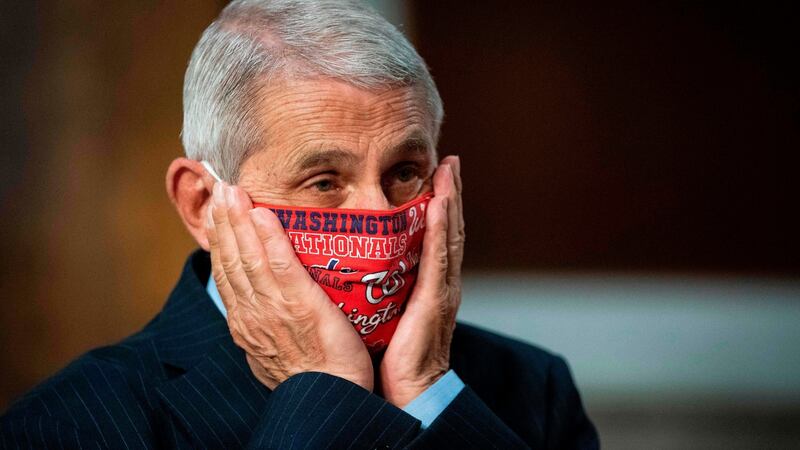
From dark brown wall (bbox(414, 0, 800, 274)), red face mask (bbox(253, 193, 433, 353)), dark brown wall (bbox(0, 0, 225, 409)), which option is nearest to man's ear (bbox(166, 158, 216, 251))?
red face mask (bbox(253, 193, 433, 353))

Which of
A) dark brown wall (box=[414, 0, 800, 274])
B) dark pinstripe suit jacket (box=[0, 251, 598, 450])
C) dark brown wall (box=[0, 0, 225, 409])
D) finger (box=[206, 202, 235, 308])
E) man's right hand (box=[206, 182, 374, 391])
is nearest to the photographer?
dark pinstripe suit jacket (box=[0, 251, 598, 450])

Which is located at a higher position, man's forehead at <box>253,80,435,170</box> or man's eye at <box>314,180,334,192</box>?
man's forehead at <box>253,80,435,170</box>

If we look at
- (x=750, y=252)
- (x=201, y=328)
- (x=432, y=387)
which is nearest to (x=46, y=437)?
(x=201, y=328)

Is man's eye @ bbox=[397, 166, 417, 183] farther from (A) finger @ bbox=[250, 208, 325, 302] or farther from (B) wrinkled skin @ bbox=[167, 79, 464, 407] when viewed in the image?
(A) finger @ bbox=[250, 208, 325, 302]

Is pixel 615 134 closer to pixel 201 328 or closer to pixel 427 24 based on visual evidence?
pixel 427 24

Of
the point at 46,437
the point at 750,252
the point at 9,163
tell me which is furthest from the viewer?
the point at 750,252

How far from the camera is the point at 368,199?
2490mm

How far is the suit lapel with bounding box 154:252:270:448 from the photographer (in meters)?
2.48

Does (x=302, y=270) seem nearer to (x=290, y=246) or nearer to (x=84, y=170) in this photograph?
(x=290, y=246)

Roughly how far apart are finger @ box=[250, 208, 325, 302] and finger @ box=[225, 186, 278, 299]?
0.01m

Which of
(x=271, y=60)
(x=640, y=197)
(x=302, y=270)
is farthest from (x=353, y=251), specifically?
(x=640, y=197)

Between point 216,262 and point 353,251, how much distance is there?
388 millimetres

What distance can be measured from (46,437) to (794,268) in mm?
5964

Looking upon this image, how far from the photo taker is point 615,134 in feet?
22.0
